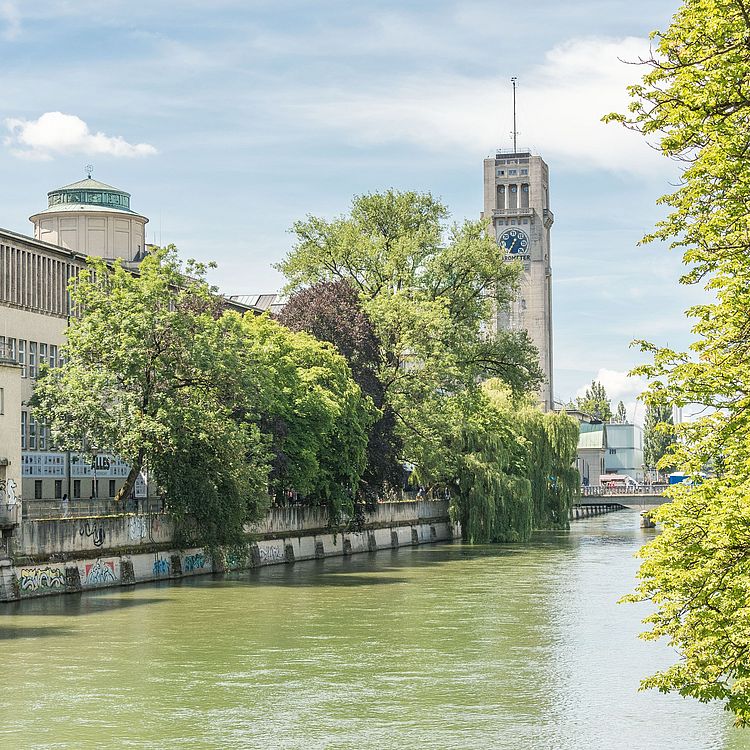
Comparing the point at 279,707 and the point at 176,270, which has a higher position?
the point at 176,270

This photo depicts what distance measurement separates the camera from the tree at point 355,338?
65438mm

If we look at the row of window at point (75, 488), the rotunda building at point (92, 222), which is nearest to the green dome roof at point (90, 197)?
the rotunda building at point (92, 222)

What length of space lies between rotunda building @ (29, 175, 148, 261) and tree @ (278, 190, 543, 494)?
2223cm

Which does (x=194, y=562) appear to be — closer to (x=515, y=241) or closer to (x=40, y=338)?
(x=40, y=338)

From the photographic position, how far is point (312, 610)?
41.1 metres

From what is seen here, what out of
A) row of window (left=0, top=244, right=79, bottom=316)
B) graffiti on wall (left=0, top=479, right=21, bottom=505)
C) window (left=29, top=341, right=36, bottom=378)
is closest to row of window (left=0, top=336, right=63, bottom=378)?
window (left=29, top=341, right=36, bottom=378)

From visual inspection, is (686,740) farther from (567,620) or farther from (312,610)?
(312,610)

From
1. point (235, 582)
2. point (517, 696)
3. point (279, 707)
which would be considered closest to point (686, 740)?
point (517, 696)

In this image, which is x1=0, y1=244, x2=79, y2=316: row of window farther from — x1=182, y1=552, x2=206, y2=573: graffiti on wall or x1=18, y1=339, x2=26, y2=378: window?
x1=182, y1=552, x2=206, y2=573: graffiti on wall

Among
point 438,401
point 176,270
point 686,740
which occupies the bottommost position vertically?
point 686,740

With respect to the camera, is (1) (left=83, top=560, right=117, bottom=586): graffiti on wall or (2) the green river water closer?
(2) the green river water

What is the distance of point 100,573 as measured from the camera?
46.9 m

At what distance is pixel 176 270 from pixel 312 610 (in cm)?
1675

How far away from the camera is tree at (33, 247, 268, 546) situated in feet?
160
